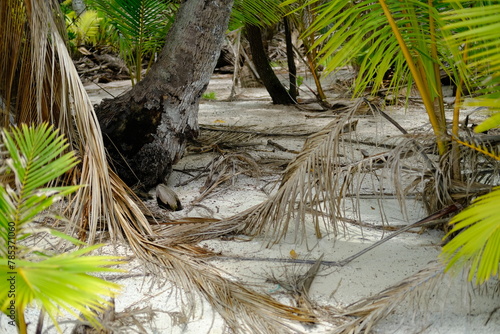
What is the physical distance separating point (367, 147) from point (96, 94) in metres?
3.48

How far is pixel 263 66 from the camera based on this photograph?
185 inches

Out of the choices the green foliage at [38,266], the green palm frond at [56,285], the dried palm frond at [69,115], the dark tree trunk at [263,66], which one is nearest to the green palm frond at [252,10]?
the dark tree trunk at [263,66]

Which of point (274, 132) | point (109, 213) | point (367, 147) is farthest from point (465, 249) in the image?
point (274, 132)

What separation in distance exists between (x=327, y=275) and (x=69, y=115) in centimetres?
107

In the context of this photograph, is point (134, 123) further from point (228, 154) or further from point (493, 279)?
point (493, 279)

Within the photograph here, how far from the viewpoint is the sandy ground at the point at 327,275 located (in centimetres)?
150

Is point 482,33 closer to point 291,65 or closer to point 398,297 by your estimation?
point 398,297

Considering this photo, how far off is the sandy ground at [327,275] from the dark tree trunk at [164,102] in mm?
248

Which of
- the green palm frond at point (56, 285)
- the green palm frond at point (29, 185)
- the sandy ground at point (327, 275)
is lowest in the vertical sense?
the sandy ground at point (327, 275)

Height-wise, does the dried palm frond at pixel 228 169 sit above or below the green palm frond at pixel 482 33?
below

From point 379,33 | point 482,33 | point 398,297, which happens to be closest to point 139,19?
point 379,33

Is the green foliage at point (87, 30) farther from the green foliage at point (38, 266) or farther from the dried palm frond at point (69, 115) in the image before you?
the green foliage at point (38, 266)

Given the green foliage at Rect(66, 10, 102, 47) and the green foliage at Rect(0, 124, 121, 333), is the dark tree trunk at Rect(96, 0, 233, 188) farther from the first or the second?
the green foliage at Rect(66, 10, 102, 47)

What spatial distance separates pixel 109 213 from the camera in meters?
1.92
